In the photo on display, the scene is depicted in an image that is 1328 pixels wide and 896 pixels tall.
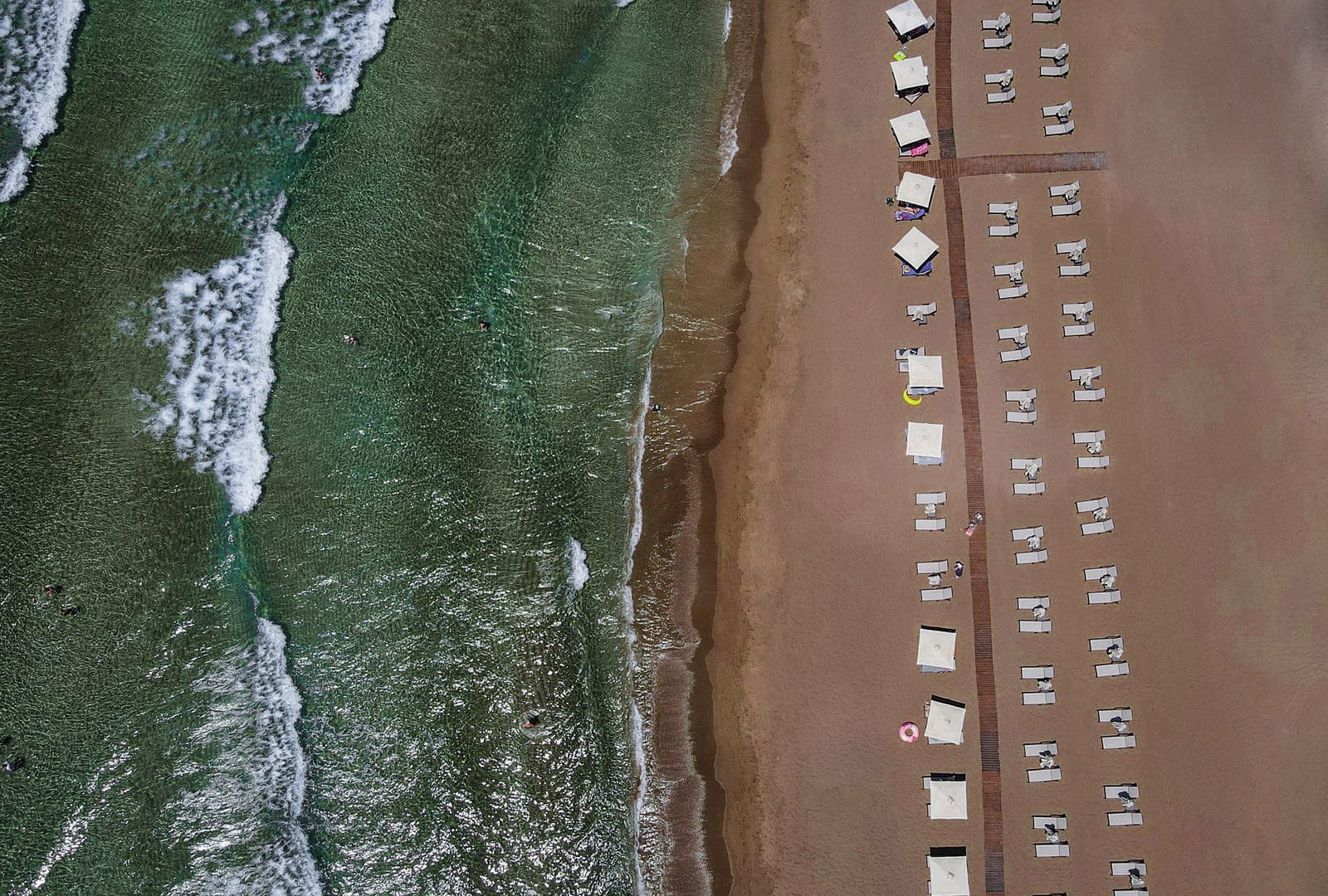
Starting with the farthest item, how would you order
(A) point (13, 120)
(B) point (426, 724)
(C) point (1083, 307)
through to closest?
(A) point (13, 120) < (C) point (1083, 307) < (B) point (426, 724)

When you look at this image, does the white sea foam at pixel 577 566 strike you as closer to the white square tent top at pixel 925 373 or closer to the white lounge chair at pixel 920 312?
the white square tent top at pixel 925 373

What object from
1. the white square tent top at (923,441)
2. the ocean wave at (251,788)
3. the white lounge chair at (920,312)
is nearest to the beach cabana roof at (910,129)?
the white lounge chair at (920,312)

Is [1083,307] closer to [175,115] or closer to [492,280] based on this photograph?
[492,280]

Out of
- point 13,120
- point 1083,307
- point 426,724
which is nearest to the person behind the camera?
point 426,724

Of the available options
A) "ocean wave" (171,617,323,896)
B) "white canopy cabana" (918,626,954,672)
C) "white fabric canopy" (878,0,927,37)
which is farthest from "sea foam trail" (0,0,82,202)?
"white canopy cabana" (918,626,954,672)

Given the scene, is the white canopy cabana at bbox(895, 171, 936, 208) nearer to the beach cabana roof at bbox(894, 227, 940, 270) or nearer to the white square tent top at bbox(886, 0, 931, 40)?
the beach cabana roof at bbox(894, 227, 940, 270)

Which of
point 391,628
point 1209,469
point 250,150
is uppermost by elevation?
point 250,150

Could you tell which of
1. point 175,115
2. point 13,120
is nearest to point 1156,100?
point 175,115
